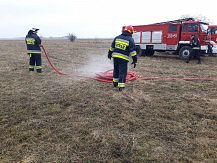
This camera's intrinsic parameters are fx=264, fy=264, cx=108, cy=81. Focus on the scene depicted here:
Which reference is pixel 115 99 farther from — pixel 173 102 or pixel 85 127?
pixel 85 127

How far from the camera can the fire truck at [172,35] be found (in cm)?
1465

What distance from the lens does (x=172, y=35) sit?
1577cm

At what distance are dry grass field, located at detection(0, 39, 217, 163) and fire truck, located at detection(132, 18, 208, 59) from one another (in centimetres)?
704

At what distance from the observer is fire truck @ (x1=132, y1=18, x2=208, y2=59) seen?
14648 mm

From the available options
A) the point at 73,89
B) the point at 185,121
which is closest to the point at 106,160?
the point at 185,121

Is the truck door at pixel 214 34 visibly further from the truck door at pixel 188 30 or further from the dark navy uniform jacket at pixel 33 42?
the dark navy uniform jacket at pixel 33 42

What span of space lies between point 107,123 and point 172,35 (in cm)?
1186

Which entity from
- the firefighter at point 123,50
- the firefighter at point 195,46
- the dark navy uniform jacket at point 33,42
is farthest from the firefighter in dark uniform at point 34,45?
the firefighter at point 195,46

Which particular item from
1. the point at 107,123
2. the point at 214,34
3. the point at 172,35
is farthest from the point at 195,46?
the point at 107,123

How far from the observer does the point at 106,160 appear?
12.5ft

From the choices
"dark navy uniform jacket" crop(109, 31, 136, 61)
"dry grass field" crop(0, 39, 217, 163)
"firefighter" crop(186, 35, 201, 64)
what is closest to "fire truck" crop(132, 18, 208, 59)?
"firefighter" crop(186, 35, 201, 64)

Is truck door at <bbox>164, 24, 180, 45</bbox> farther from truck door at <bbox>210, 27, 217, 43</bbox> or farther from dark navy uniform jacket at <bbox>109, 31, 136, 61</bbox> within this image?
dark navy uniform jacket at <bbox>109, 31, 136, 61</bbox>

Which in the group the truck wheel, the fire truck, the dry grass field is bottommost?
the dry grass field

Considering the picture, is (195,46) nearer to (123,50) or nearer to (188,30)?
(188,30)
